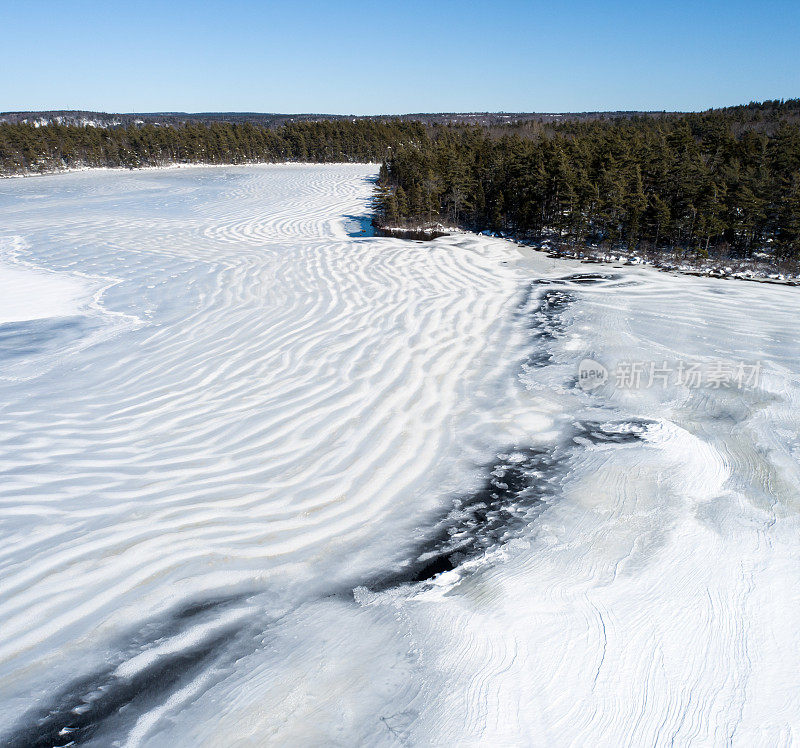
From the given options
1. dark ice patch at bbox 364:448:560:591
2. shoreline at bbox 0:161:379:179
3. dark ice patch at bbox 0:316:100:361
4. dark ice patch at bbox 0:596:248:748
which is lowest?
dark ice patch at bbox 0:596:248:748

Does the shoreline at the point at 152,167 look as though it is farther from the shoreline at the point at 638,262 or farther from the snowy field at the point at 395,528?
the snowy field at the point at 395,528

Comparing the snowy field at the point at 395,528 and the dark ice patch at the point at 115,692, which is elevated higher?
the snowy field at the point at 395,528

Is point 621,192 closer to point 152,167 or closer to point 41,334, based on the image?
point 41,334

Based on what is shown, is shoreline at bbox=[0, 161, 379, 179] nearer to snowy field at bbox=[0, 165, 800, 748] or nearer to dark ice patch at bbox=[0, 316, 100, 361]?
dark ice patch at bbox=[0, 316, 100, 361]

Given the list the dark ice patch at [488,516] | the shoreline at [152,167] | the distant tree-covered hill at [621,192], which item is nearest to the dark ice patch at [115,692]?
the dark ice patch at [488,516]

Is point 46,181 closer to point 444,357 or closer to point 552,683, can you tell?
point 444,357

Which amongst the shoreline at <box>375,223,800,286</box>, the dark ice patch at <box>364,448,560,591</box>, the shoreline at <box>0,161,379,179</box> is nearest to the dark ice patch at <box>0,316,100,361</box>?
the dark ice patch at <box>364,448,560,591</box>

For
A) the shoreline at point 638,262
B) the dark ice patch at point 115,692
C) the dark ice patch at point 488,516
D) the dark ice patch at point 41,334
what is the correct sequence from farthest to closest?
the shoreline at point 638,262
the dark ice patch at point 41,334
the dark ice patch at point 488,516
the dark ice patch at point 115,692

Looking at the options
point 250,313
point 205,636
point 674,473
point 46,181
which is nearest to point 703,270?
point 674,473

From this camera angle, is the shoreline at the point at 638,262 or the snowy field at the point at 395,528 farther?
the shoreline at the point at 638,262

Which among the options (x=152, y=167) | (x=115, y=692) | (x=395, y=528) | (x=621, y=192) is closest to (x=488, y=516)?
(x=395, y=528)
